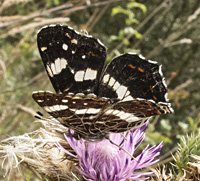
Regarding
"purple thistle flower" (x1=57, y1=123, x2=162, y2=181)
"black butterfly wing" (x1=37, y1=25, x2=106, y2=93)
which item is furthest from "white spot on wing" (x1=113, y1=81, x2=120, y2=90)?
"purple thistle flower" (x1=57, y1=123, x2=162, y2=181)

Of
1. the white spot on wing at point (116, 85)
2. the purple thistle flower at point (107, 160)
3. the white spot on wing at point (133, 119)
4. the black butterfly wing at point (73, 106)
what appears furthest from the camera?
the white spot on wing at point (116, 85)

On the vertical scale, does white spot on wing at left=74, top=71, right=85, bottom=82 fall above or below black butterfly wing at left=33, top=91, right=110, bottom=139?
above

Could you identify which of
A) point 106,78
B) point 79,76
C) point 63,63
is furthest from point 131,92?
point 63,63

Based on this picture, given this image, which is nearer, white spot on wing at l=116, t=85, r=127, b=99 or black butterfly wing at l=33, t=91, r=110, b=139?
black butterfly wing at l=33, t=91, r=110, b=139

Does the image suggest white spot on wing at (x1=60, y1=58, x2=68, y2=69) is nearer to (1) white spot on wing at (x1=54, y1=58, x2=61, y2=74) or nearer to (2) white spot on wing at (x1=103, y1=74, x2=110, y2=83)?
(1) white spot on wing at (x1=54, y1=58, x2=61, y2=74)

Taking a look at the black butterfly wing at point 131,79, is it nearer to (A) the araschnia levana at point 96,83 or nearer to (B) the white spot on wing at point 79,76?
(A) the araschnia levana at point 96,83

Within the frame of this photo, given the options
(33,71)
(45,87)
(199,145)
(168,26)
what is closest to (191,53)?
(168,26)

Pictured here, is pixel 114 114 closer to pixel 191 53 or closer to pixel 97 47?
pixel 97 47

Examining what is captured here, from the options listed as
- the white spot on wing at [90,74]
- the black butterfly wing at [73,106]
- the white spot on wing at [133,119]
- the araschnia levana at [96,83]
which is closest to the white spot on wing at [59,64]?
the araschnia levana at [96,83]
